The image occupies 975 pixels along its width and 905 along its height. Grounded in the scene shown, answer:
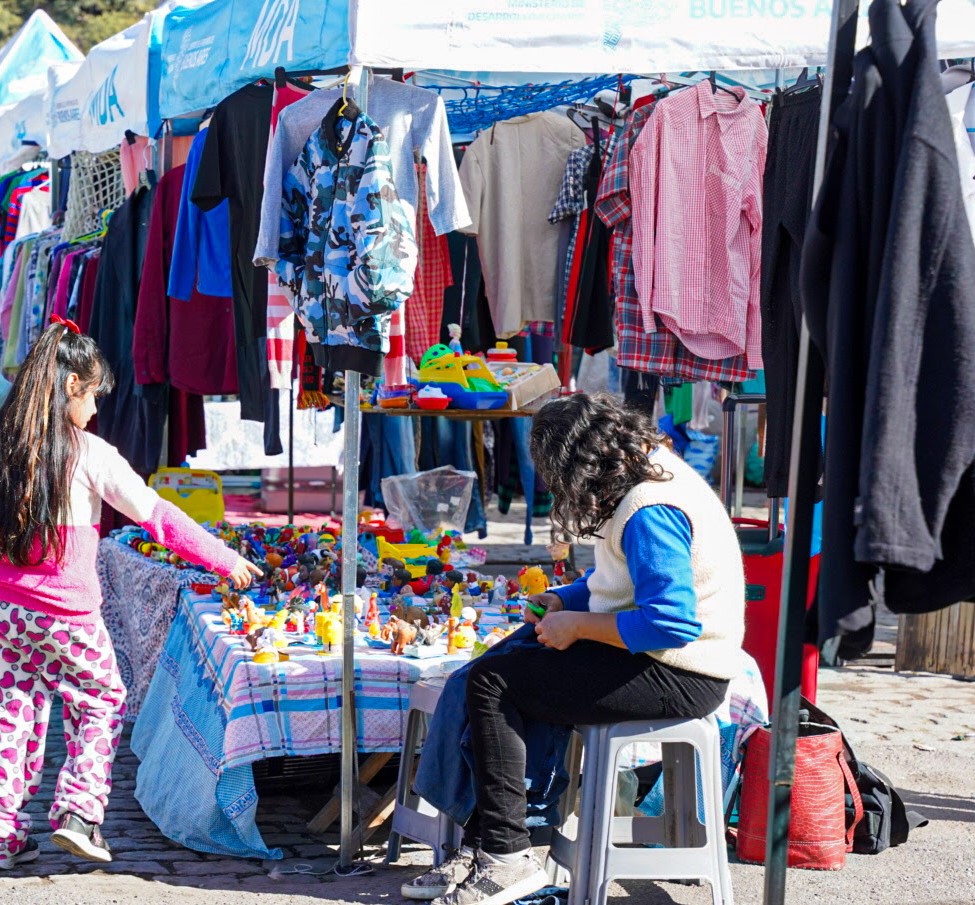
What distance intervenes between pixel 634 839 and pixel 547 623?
0.74 m

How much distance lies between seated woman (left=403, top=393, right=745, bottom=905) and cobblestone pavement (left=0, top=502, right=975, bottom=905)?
53 centimetres

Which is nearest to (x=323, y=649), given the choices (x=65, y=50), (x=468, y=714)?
(x=468, y=714)

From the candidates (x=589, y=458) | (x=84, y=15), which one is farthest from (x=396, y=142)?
(x=84, y=15)

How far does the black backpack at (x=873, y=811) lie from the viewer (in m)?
4.07

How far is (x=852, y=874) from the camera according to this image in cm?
390

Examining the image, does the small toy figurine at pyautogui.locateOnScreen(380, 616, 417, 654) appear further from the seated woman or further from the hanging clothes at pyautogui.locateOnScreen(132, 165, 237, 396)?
the hanging clothes at pyautogui.locateOnScreen(132, 165, 237, 396)

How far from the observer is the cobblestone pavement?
3674 millimetres

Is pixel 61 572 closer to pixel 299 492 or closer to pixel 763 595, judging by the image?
pixel 763 595

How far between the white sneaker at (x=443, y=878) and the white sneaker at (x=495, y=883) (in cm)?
3

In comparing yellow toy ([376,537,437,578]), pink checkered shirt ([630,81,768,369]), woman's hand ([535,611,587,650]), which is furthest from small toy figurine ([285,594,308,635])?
pink checkered shirt ([630,81,768,369])

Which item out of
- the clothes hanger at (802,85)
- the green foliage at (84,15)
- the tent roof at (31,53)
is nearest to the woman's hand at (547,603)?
the clothes hanger at (802,85)

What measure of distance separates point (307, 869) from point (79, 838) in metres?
0.65

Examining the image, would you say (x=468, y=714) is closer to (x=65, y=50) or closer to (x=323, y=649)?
(x=323, y=649)

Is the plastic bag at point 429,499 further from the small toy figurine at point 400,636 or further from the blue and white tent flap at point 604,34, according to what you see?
the blue and white tent flap at point 604,34
